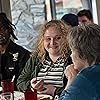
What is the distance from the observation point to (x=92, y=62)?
1725 mm

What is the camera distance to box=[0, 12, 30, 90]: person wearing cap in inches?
127

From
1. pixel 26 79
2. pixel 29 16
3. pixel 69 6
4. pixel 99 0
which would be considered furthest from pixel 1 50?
pixel 99 0

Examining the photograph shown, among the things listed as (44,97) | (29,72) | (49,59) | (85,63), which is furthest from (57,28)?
(85,63)

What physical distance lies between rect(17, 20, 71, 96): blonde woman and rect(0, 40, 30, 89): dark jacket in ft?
1.09

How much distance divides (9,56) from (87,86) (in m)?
1.82

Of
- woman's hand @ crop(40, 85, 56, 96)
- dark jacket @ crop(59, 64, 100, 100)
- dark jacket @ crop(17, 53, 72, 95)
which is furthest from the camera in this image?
dark jacket @ crop(17, 53, 72, 95)

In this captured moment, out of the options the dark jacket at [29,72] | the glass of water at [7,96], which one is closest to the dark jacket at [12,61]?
the dark jacket at [29,72]

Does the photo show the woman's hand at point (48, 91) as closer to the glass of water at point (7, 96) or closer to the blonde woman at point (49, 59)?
the blonde woman at point (49, 59)

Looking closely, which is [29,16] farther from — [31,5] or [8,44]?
[8,44]

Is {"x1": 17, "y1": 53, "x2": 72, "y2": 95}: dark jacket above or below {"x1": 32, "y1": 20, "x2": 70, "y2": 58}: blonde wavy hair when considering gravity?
below

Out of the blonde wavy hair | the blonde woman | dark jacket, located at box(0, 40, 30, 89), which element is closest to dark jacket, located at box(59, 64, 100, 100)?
the blonde woman

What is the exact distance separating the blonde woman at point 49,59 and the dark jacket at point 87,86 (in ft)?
3.11

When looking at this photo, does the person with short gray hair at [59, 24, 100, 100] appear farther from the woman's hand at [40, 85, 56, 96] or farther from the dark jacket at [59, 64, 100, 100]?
the woman's hand at [40, 85, 56, 96]

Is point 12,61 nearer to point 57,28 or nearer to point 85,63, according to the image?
point 57,28
